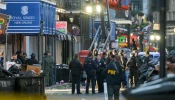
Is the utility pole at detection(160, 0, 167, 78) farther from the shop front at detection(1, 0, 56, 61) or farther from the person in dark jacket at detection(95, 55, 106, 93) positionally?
the shop front at detection(1, 0, 56, 61)

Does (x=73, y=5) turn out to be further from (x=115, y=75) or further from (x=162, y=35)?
(x=162, y=35)

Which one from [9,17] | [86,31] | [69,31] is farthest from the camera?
[86,31]

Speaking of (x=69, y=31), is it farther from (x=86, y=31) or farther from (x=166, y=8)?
(x=166, y=8)

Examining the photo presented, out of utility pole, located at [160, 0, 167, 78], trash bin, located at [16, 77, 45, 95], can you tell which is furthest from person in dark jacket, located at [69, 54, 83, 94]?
utility pole, located at [160, 0, 167, 78]

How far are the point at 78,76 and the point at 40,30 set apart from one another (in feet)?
12.5

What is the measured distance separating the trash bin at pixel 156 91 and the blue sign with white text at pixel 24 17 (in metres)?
26.7

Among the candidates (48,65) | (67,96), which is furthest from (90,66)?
(48,65)

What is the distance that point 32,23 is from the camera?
1293 inches

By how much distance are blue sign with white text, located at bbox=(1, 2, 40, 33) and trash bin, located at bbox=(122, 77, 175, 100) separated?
26.7 metres

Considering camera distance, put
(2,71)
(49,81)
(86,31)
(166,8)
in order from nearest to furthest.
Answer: (166,8) < (2,71) < (49,81) < (86,31)

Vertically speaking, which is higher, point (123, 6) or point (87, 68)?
point (123, 6)

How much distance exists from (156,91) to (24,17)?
92.1 feet

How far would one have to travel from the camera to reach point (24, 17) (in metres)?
33.5

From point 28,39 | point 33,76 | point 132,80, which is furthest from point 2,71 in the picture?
point 28,39
